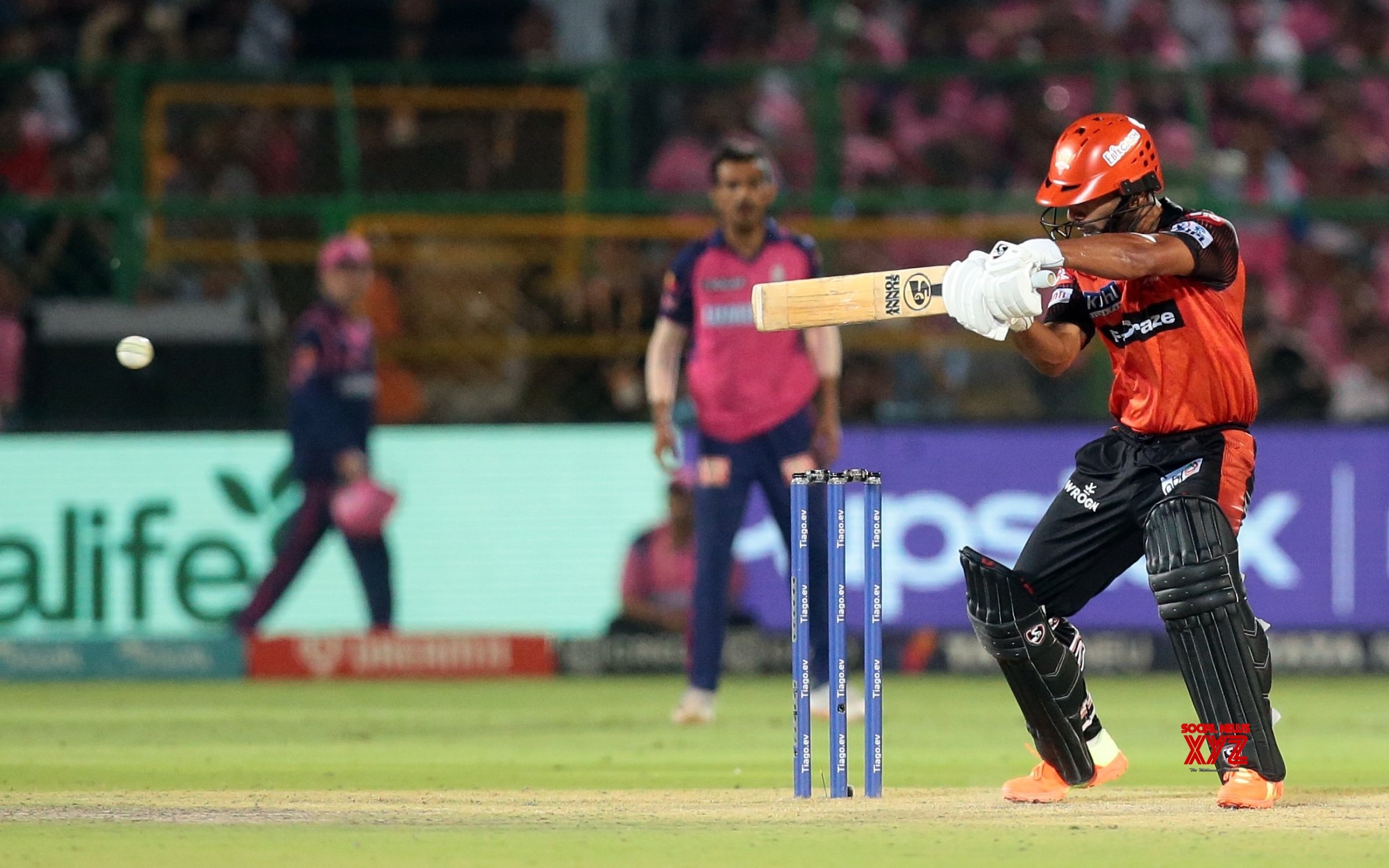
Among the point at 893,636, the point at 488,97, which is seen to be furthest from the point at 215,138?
the point at 893,636

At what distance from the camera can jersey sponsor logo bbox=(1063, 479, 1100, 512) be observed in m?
6.42

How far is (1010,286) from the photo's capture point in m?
5.76

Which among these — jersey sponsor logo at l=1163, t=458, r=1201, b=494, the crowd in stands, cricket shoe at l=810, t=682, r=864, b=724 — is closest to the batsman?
jersey sponsor logo at l=1163, t=458, r=1201, b=494

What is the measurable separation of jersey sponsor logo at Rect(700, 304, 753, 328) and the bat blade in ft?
10.1

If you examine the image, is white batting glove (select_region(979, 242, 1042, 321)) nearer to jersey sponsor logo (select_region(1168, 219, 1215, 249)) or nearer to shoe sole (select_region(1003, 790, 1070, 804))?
jersey sponsor logo (select_region(1168, 219, 1215, 249))

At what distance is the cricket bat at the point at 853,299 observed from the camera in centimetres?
598

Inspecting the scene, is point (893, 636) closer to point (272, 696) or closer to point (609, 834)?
point (272, 696)

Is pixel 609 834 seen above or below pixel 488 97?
below

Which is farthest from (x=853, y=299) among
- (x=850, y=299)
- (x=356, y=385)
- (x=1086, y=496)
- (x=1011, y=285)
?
(x=356, y=385)

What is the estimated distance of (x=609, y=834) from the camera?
5.71 metres

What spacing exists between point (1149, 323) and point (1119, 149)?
20.0 inches

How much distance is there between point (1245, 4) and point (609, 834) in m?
12.6

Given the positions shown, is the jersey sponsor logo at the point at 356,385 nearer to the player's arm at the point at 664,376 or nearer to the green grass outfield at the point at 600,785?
the green grass outfield at the point at 600,785

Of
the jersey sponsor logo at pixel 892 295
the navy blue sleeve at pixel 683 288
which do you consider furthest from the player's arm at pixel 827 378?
the jersey sponsor logo at pixel 892 295
